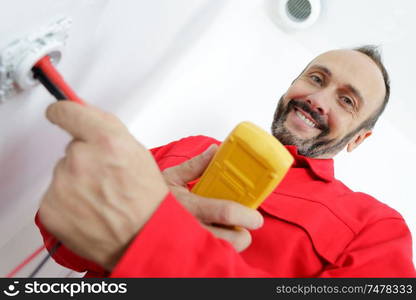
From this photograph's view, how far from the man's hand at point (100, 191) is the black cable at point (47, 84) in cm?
9

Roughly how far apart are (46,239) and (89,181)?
353 mm

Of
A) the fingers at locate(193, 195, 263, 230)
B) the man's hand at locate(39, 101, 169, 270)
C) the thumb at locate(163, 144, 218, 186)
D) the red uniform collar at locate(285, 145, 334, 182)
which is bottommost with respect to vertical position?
the red uniform collar at locate(285, 145, 334, 182)

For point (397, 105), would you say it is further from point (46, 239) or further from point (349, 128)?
point (46, 239)

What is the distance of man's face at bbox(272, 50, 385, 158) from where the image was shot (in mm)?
876

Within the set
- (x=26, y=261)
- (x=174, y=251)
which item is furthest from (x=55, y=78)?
(x=26, y=261)

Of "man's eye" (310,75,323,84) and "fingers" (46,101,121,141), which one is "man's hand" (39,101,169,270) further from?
"man's eye" (310,75,323,84)

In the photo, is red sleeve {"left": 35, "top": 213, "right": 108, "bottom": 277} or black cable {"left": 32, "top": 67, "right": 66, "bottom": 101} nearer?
black cable {"left": 32, "top": 67, "right": 66, "bottom": 101}

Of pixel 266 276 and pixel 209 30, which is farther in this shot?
pixel 209 30

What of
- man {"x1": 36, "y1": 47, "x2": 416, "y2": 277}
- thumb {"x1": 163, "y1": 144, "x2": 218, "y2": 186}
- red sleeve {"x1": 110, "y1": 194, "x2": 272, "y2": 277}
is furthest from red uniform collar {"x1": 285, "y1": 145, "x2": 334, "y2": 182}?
red sleeve {"x1": 110, "y1": 194, "x2": 272, "y2": 277}

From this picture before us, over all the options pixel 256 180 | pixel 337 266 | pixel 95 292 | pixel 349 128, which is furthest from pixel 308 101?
pixel 95 292

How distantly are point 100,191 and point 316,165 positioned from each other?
575 millimetres

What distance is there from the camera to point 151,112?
113 cm

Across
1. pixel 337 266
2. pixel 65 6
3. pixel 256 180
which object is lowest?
pixel 337 266

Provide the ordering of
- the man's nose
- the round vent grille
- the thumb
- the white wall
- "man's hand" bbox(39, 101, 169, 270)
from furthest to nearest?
1. the round vent grille
2. the man's nose
3. the white wall
4. the thumb
5. "man's hand" bbox(39, 101, 169, 270)
